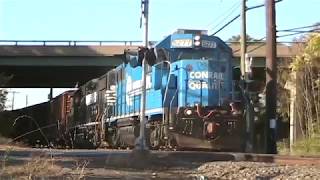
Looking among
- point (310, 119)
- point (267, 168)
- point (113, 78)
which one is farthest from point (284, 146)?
point (267, 168)

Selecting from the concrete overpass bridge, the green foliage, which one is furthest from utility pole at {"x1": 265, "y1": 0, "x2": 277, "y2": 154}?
the concrete overpass bridge

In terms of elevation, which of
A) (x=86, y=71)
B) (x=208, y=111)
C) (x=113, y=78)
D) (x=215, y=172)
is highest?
(x=86, y=71)

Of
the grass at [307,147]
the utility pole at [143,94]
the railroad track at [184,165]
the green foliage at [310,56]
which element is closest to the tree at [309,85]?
the green foliage at [310,56]

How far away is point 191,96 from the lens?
1886cm

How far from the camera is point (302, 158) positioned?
52.3 ft

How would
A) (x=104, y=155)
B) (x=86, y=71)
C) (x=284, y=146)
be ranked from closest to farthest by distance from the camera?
(x=104, y=155) < (x=284, y=146) < (x=86, y=71)

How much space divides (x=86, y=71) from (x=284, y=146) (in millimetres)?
32264

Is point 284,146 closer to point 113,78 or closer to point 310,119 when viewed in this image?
point 310,119

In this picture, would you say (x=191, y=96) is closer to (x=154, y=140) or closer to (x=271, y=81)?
(x=154, y=140)

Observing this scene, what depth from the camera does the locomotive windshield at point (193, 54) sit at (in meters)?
19.5

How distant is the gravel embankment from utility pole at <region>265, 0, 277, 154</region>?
7331 mm

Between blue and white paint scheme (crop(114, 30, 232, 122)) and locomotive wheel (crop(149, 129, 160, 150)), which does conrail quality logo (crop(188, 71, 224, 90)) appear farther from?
locomotive wheel (crop(149, 129, 160, 150))

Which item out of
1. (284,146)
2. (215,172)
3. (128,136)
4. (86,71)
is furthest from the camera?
(86,71)

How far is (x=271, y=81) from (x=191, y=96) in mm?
4501
